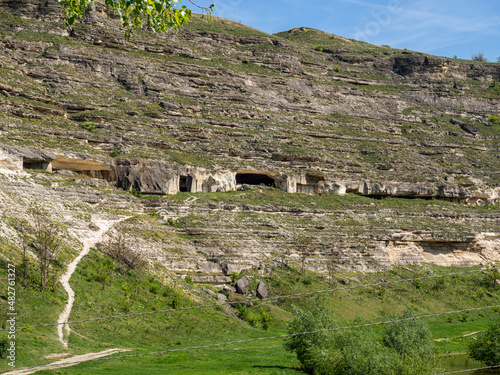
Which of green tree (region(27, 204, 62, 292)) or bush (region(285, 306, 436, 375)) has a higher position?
green tree (region(27, 204, 62, 292))

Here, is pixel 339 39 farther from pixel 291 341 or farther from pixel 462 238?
pixel 291 341

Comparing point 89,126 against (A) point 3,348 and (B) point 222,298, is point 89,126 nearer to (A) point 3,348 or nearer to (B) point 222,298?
(B) point 222,298

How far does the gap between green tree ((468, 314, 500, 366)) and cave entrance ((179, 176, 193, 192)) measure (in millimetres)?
36391

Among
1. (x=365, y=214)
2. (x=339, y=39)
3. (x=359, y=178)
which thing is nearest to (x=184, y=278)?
(x=365, y=214)

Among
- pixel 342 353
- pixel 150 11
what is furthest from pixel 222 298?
pixel 150 11

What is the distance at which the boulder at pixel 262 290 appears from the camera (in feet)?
146

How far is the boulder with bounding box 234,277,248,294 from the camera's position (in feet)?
146

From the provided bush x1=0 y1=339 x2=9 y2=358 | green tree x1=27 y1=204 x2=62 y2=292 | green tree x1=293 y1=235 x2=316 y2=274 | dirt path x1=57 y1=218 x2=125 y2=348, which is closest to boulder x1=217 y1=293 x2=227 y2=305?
dirt path x1=57 y1=218 x2=125 y2=348

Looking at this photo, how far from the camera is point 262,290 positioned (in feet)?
148

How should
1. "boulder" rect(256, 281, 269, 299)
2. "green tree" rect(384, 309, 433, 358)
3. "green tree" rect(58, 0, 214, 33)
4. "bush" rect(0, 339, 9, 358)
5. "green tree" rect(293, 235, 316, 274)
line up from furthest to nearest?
"green tree" rect(293, 235, 316, 274) < "boulder" rect(256, 281, 269, 299) < "green tree" rect(384, 309, 433, 358) < "bush" rect(0, 339, 9, 358) < "green tree" rect(58, 0, 214, 33)

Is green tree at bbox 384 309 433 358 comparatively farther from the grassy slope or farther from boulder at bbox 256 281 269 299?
boulder at bbox 256 281 269 299

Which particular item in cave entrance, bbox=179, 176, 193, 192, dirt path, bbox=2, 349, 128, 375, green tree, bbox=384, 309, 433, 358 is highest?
cave entrance, bbox=179, 176, 193, 192

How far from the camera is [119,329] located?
110 ft

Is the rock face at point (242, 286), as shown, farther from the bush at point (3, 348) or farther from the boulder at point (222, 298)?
the bush at point (3, 348)
